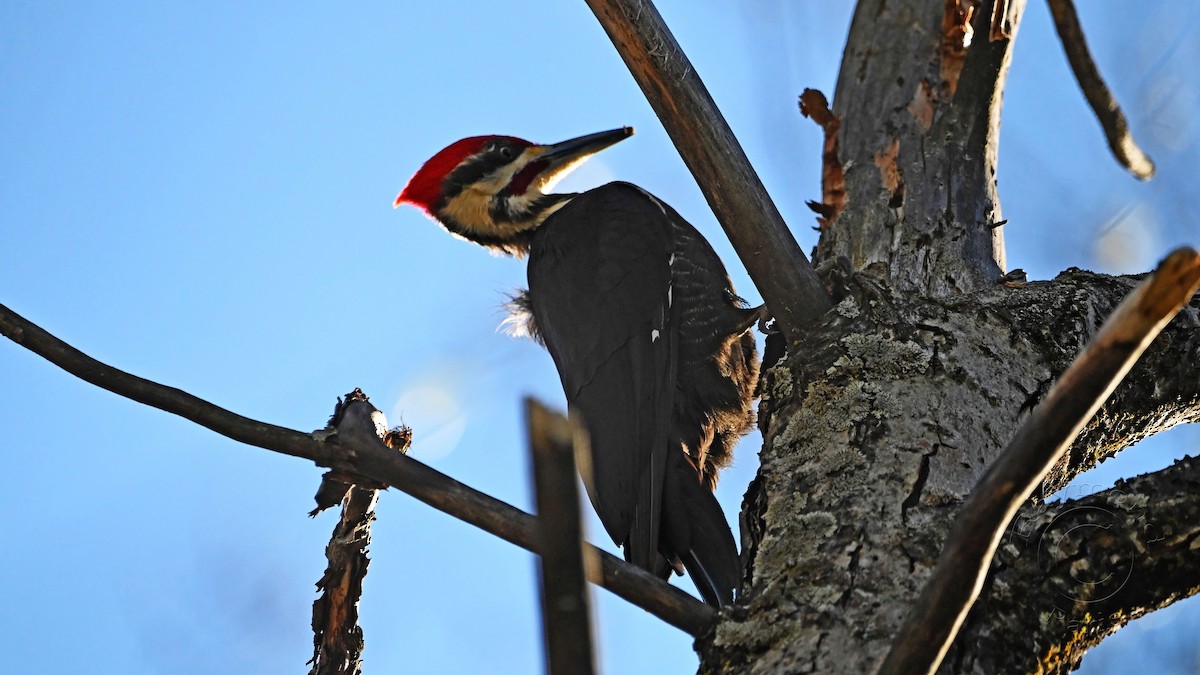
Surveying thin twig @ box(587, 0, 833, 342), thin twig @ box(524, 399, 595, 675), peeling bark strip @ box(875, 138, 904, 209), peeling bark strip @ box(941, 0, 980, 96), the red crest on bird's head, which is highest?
the red crest on bird's head

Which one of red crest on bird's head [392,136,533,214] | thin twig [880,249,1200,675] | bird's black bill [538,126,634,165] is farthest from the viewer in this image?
red crest on bird's head [392,136,533,214]

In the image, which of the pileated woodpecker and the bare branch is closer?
the bare branch

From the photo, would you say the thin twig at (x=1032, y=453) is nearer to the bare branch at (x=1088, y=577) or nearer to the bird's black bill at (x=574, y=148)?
the bare branch at (x=1088, y=577)

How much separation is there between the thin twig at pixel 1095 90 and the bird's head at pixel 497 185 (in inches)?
75.9

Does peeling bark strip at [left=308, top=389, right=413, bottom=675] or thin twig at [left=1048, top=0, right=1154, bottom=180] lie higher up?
thin twig at [left=1048, top=0, right=1154, bottom=180]

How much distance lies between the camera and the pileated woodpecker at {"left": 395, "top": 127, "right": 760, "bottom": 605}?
2.69m

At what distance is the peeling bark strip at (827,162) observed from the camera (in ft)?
8.59

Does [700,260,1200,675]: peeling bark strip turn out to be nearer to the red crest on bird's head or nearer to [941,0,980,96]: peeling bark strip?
[941,0,980,96]: peeling bark strip

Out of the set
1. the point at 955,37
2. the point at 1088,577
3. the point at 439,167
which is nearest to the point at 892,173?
the point at 955,37

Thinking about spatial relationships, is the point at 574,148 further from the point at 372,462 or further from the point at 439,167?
the point at 372,462

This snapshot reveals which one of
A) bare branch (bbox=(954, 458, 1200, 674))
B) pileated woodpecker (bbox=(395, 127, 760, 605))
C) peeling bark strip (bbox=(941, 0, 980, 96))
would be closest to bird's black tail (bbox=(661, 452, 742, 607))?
pileated woodpecker (bbox=(395, 127, 760, 605))

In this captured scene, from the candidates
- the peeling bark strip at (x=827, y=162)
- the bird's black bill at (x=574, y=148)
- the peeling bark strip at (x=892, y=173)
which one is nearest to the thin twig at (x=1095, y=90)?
the peeling bark strip at (x=892, y=173)

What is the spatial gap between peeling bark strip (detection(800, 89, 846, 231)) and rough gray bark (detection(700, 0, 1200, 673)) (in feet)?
0.05

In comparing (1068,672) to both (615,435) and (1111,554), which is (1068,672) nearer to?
(1111,554)
